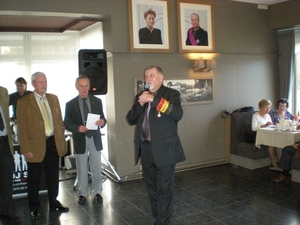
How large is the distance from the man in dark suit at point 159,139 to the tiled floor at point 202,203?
0.72 m

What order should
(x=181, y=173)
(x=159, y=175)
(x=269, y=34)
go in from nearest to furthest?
1. (x=159, y=175)
2. (x=181, y=173)
3. (x=269, y=34)

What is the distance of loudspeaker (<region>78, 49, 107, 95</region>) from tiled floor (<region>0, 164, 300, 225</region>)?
1.48 m

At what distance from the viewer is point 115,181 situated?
17.2ft

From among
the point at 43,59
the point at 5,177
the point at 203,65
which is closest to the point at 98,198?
the point at 5,177

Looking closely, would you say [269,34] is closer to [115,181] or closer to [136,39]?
[136,39]

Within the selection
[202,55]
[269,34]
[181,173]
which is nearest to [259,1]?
[269,34]

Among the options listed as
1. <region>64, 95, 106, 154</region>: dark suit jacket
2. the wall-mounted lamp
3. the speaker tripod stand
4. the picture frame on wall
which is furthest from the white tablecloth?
<region>64, 95, 106, 154</region>: dark suit jacket

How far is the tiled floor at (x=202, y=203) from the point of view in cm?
368

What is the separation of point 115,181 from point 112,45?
2.13 meters

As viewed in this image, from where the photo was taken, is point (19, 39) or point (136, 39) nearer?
point (136, 39)

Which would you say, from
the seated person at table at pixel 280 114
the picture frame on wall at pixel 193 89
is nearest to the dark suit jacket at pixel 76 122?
the picture frame on wall at pixel 193 89

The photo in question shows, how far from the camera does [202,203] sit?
4172mm

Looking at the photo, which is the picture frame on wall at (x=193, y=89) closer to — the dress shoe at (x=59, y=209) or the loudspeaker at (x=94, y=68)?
the loudspeaker at (x=94, y=68)

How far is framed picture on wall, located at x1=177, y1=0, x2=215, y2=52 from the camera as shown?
5680 mm
